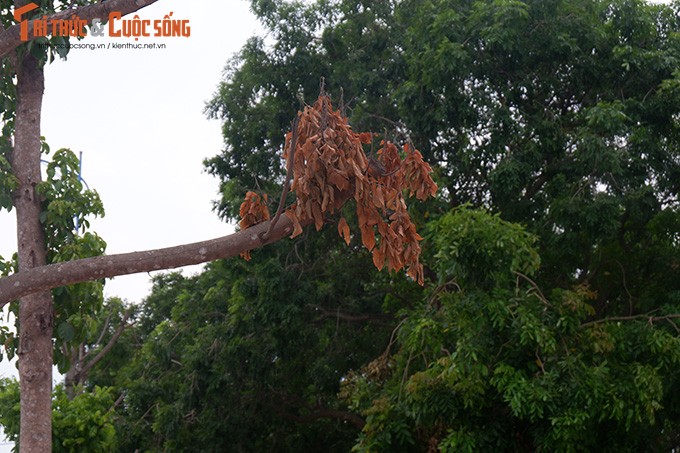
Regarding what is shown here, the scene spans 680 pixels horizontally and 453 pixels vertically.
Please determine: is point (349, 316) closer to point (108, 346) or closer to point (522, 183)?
point (522, 183)

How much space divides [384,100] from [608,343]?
149 inches

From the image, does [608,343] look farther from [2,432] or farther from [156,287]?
[156,287]

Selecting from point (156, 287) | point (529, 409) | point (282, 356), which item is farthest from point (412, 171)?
point (156, 287)

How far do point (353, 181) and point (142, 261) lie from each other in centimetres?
78

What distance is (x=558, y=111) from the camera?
9.86 metres

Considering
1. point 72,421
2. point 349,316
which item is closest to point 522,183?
point 349,316

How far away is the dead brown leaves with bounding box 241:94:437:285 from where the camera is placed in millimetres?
3105

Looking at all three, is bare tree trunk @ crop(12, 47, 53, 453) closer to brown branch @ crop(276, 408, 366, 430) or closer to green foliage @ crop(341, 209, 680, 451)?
green foliage @ crop(341, 209, 680, 451)

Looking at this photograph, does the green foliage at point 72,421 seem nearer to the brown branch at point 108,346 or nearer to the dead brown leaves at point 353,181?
the dead brown leaves at point 353,181

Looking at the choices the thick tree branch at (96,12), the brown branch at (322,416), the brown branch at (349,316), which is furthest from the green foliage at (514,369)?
the thick tree branch at (96,12)

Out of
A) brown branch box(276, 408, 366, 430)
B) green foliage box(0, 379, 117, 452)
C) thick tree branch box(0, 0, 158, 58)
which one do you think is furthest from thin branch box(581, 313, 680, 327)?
thick tree branch box(0, 0, 158, 58)

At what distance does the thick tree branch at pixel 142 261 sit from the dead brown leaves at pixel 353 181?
16 centimetres

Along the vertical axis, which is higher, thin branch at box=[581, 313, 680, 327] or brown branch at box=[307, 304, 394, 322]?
brown branch at box=[307, 304, 394, 322]

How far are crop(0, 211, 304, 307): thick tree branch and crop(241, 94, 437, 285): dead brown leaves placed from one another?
0.16 m
